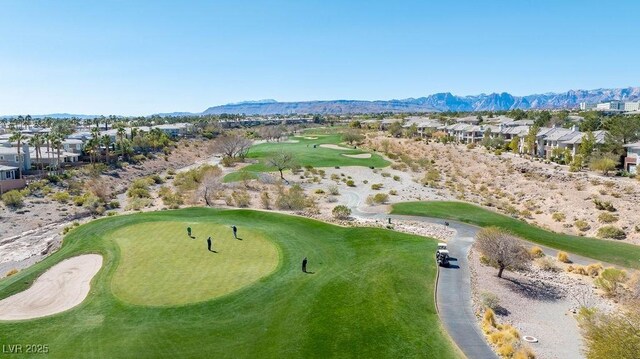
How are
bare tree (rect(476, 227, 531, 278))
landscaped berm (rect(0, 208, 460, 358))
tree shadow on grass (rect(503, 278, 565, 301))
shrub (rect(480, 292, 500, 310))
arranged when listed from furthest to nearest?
bare tree (rect(476, 227, 531, 278)), tree shadow on grass (rect(503, 278, 565, 301)), shrub (rect(480, 292, 500, 310)), landscaped berm (rect(0, 208, 460, 358))

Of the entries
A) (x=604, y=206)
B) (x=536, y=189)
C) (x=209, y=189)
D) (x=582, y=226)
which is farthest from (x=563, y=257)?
(x=209, y=189)

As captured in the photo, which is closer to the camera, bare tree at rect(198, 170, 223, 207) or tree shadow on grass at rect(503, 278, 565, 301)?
tree shadow on grass at rect(503, 278, 565, 301)

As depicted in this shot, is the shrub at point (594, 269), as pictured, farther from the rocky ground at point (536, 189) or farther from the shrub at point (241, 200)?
the shrub at point (241, 200)

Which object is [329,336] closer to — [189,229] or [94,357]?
[94,357]

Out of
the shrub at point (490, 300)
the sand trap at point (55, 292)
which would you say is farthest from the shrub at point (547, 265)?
the sand trap at point (55, 292)

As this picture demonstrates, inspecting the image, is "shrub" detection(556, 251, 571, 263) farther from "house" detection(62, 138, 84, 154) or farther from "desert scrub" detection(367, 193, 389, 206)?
"house" detection(62, 138, 84, 154)

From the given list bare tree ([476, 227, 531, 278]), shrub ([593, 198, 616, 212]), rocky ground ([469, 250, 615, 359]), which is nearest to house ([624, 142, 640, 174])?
shrub ([593, 198, 616, 212])
